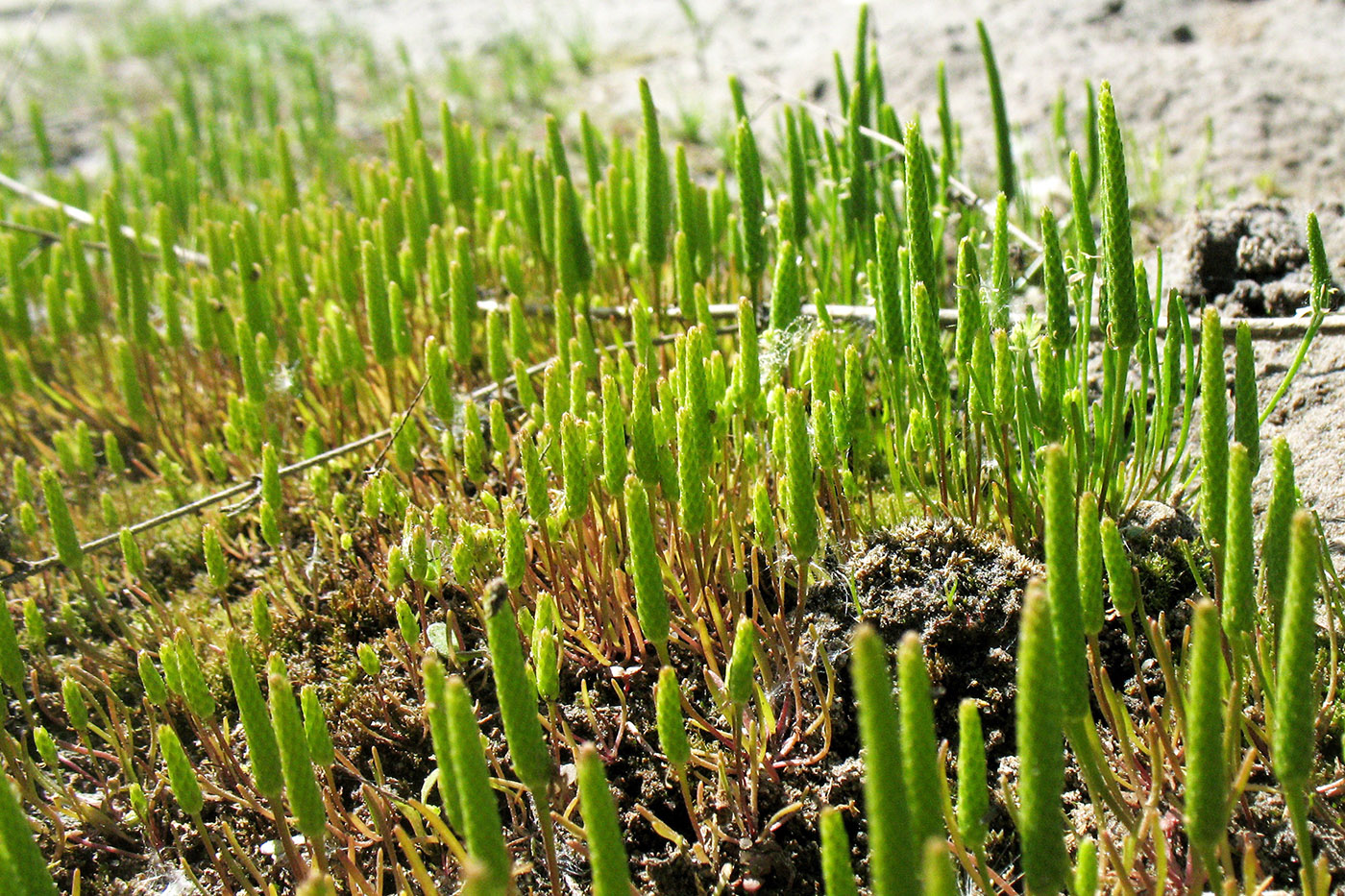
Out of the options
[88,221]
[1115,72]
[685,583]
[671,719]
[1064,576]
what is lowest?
[685,583]

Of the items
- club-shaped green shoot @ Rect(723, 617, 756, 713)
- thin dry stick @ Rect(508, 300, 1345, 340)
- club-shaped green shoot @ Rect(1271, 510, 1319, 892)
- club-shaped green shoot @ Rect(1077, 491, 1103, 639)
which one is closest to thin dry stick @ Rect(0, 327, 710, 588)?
thin dry stick @ Rect(508, 300, 1345, 340)

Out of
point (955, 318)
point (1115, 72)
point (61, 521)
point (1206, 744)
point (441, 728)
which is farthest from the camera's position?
point (1115, 72)

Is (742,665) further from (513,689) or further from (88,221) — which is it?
(88,221)

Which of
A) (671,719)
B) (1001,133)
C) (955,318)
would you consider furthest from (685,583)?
(1001,133)

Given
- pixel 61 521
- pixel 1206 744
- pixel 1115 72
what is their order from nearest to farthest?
pixel 1206 744
pixel 61 521
pixel 1115 72

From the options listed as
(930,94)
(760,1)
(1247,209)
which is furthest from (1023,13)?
(1247,209)

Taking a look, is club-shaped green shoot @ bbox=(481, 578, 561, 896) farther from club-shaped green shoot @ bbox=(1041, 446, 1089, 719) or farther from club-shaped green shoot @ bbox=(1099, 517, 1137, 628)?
club-shaped green shoot @ bbox=(1099, 517, 1137, 628)

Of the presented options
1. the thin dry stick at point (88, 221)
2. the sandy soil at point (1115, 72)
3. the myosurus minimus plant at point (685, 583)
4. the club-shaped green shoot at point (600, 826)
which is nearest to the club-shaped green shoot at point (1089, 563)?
the myosurus minimus plant at point (685, 583)
